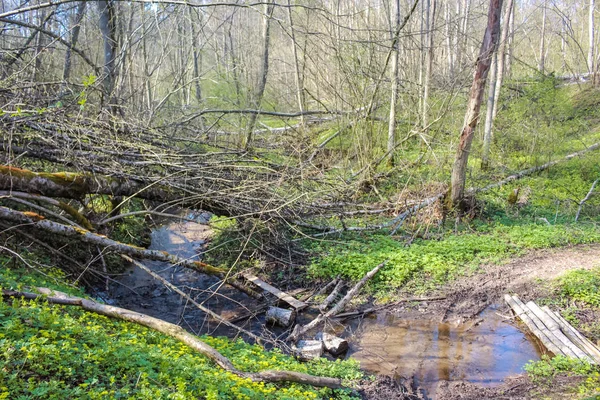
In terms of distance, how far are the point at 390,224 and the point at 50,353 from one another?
26.0 feet

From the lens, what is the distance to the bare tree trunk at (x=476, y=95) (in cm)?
959

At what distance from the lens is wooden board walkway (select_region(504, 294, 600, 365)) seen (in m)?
5.69

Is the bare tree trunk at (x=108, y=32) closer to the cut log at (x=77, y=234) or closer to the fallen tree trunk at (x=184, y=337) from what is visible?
the cut log at (x=77, y=234)

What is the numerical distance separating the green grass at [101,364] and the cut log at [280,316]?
1.93m

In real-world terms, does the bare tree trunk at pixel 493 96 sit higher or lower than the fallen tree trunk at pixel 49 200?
higher

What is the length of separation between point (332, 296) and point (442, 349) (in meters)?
1.96

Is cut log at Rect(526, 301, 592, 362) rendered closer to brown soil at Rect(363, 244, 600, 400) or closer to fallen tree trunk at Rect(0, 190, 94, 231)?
brown soil at Rect(363, 244, 600, 400)

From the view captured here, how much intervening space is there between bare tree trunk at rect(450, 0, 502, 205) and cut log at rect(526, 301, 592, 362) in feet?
12.6

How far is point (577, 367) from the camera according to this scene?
537 centimetres

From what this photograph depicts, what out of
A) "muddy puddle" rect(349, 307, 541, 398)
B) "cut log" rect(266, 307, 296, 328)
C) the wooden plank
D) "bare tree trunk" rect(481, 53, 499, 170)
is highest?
"bare tree trunk" rect(481, 53, 499, 170)

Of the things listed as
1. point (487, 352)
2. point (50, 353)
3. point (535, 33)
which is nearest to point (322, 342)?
point (487, 352)

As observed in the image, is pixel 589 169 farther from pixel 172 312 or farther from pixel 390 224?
pixel 172 312

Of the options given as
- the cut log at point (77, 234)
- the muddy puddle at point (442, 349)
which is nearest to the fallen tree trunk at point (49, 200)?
the cut log at point (77, 234)

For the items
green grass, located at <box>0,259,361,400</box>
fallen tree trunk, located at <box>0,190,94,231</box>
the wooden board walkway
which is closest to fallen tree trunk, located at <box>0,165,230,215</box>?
fallen tree trunk, located at <box>0,190,94,231</box>
